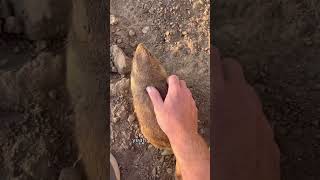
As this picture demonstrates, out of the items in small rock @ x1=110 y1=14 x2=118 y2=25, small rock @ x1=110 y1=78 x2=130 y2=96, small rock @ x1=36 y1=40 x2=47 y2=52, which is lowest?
small rock @ x1=110 y1=78 x2=130 y2=96

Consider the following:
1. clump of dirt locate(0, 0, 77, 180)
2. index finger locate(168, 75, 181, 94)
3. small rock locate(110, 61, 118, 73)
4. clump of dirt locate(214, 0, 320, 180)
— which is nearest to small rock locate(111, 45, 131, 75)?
small rock locate(110, 61, 118, 73)

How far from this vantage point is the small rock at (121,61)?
1.16 m

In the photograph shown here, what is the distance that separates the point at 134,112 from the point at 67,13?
0.51 meters

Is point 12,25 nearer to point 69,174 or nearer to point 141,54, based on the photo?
point 69,174

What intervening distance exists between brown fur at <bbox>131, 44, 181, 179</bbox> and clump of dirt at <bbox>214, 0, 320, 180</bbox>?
242 millimetres

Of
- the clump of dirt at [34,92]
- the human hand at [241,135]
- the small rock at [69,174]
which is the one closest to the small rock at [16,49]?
the clump of dirt at [34,92]

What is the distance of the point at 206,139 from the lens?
1.12 m

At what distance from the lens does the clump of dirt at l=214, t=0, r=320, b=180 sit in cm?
85

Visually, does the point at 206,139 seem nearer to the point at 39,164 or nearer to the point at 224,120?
the point at 224,120

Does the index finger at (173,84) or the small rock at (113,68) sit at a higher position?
the small rock at (113,68)

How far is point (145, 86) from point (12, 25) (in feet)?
1.57

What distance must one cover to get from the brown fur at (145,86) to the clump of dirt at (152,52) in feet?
0.10

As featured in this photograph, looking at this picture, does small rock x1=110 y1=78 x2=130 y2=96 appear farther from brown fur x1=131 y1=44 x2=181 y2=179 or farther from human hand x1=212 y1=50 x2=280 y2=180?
human hand x1=212 y1=50 x2=280 y2=180

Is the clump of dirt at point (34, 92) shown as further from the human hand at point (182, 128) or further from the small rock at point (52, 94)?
the human hand at point (182, 128)
